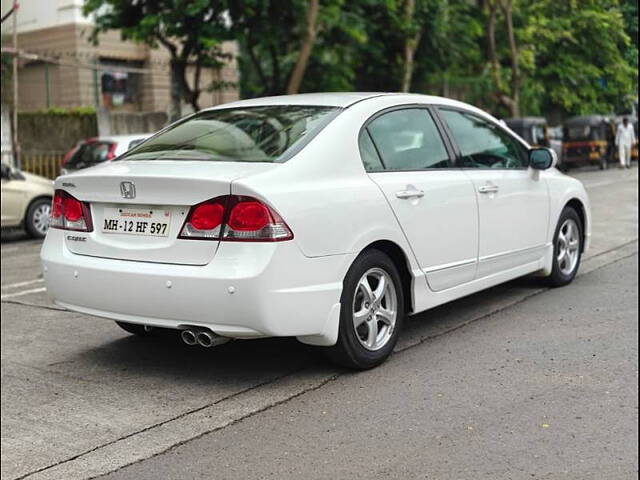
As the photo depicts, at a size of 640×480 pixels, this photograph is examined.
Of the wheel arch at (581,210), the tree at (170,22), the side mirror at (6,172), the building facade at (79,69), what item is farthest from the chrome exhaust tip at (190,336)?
the building facade at (79,69)

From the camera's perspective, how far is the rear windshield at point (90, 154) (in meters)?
15.9

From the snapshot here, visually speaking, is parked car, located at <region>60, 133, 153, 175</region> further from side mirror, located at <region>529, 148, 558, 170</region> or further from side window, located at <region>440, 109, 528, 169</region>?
side mirror, located at <region>529, 148, 558, 170</region>

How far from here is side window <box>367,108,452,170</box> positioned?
5.68 meters

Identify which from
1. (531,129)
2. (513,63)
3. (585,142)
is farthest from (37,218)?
(585,142)

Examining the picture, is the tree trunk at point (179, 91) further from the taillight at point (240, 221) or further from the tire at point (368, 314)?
the taillight at point (240, 221)

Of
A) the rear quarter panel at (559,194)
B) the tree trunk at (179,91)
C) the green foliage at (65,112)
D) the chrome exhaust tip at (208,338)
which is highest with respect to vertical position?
the tree trunk at (179,91)

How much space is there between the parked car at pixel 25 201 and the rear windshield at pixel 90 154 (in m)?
1.74

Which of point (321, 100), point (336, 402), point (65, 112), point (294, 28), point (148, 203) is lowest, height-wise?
point (336, 402)

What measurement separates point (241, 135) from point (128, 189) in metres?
0.81

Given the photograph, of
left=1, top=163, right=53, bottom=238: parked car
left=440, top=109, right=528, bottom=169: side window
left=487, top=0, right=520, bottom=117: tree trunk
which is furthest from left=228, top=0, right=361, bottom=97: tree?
left=440, top=109, right=528, bottom=169: side window

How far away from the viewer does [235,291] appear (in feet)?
15.2

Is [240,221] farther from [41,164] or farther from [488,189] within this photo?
[41,164]

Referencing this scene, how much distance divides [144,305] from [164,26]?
53.0 ft

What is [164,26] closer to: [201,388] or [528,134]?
[528,134]
